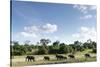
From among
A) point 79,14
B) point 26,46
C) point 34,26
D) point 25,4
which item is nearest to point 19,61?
point 26,46

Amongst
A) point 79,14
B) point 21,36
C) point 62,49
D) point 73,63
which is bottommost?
point 73,63

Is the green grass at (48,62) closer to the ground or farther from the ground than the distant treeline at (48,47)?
closer to the ground

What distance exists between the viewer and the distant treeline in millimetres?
2119

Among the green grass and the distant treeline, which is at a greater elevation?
the distant treeline

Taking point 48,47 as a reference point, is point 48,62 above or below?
below

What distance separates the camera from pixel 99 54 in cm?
241

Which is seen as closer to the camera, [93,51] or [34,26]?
[34,26]

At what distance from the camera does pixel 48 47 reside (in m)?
2.23

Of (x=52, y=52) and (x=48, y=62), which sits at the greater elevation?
(x=52, y=52)

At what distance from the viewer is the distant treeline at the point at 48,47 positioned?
2.12 metres

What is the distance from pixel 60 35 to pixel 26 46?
38 cm
